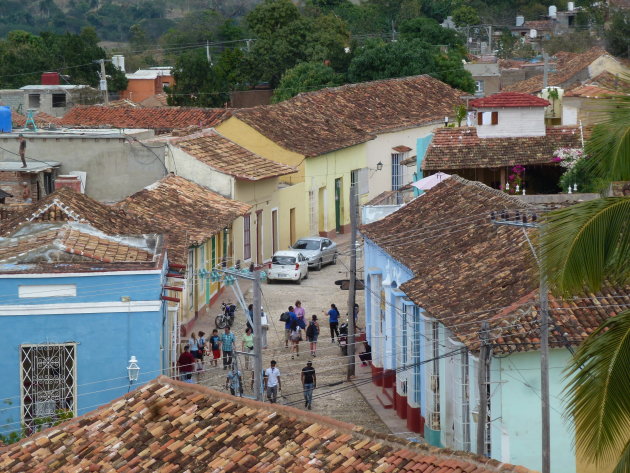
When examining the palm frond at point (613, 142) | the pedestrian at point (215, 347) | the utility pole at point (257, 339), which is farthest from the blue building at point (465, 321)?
the palm frond at point (613, 142)

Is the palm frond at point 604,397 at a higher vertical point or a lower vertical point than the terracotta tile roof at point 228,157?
lower

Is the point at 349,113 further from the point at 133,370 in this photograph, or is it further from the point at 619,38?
the point at 133,370

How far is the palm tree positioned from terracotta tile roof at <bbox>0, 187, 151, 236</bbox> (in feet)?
53.4

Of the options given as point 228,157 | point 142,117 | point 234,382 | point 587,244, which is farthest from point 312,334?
point 142,117

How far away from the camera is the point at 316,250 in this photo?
4175 centimetres

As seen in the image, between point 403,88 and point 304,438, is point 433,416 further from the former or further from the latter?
point 403,88

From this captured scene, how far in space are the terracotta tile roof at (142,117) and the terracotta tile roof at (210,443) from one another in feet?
118

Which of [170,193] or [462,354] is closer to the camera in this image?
[462,354]

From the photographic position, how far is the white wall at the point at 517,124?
36875 millimetres

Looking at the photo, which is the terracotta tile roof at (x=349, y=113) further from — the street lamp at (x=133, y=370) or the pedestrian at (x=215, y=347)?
the street lamp at (x=133, y=370)

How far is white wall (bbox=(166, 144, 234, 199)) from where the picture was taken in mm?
40531

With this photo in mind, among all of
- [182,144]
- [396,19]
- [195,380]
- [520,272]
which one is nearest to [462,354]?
[520,272]

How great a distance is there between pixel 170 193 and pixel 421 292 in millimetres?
15267

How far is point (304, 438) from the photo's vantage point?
50.4ft
